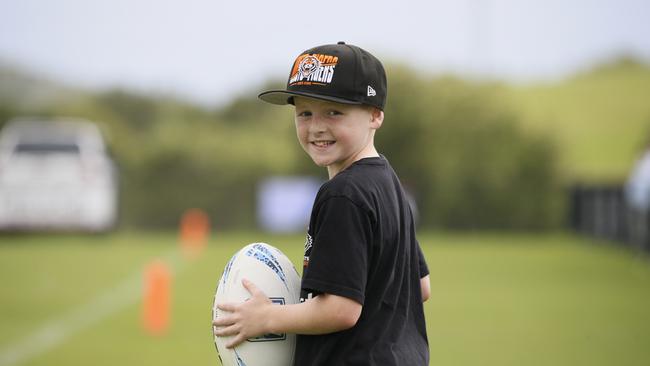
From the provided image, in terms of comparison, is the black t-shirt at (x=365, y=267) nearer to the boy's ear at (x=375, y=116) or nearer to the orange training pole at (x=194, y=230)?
the boy's ear at (x=375, y=116)

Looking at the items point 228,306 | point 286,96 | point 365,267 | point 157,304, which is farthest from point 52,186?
point 365,267

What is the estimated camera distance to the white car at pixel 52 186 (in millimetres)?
23125

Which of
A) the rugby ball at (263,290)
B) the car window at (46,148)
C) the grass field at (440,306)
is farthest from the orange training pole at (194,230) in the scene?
the rugby ball at (263,290)

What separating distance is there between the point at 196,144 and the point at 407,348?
103ft

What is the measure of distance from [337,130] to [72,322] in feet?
28.9

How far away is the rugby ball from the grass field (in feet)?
17.8

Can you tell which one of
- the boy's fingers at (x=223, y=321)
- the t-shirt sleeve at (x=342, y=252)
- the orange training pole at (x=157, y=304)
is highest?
the t-shirt sleeve at (x=342, y=252)

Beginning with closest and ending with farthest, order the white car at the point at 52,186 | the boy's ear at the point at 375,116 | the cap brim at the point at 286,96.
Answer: the cap brim at the point at 286,96
the boy's ear at the point at 375,116
the white car at the point at 52,186

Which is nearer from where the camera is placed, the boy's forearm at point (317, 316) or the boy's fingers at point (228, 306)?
the boy's forearm at point (317, 316)

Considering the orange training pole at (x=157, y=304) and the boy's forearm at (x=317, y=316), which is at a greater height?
the boy's forearm at (x=317, y=316)

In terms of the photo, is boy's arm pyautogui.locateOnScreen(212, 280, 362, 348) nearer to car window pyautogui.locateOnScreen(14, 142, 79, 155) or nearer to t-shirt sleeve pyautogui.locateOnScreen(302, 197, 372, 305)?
t-shirt sleeve pyautogui.locateOnScreen(302, 197, 372, 305)

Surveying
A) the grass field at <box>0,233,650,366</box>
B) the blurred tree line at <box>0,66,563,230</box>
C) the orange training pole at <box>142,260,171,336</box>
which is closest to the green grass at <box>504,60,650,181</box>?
the blurred tree line at <box>0,66,563,230</box>

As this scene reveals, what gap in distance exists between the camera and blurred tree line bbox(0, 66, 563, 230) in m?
30.6

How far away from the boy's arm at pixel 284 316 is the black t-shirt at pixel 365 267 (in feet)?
0.12
